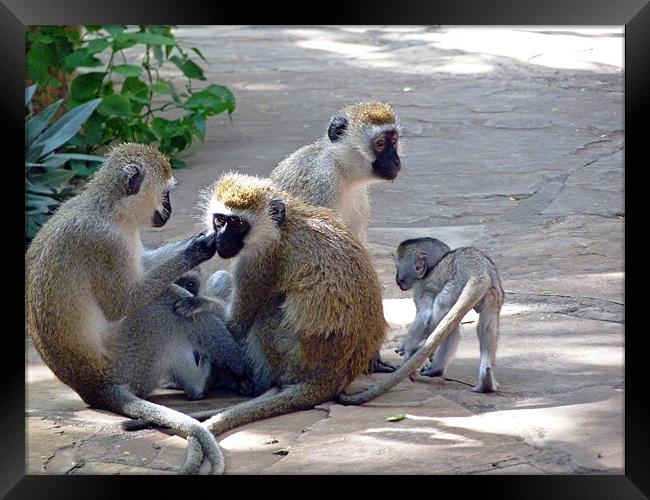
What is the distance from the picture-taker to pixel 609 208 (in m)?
9.29

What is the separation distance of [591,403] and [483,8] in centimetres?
219

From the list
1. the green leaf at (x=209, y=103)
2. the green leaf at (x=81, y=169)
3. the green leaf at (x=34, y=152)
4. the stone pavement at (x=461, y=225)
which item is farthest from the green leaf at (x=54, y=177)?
the green leaf at (x=209, y=103)

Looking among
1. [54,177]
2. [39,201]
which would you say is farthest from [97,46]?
[39,201]

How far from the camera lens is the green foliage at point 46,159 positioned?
27.4 feet

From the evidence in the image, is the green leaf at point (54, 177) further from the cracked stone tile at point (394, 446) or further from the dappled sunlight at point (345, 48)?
the dappled sunlight at point (345, 48)

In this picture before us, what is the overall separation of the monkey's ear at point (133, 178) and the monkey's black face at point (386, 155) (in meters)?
1.81

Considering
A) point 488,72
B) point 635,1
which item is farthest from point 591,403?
point 488,72

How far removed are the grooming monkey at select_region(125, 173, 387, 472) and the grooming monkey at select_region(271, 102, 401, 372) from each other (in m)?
1.02

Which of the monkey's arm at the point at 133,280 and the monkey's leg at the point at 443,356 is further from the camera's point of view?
the monkey's leg at the point at 443,356

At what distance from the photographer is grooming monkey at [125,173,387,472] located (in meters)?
5.73

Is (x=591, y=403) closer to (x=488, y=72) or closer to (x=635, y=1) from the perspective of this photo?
(x=635, y=1)

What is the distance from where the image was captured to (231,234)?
5773 millimetres

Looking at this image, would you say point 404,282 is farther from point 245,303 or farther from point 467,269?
point 245,303

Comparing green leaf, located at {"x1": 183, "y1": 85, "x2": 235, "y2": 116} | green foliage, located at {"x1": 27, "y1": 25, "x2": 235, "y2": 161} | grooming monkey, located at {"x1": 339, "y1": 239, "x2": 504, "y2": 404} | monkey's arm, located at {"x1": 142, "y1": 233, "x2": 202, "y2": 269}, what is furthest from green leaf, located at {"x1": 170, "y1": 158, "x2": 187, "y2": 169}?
monkey's arm, located at {"x1": 142, "y1": 233, "x2": 202, "y2": 269}
